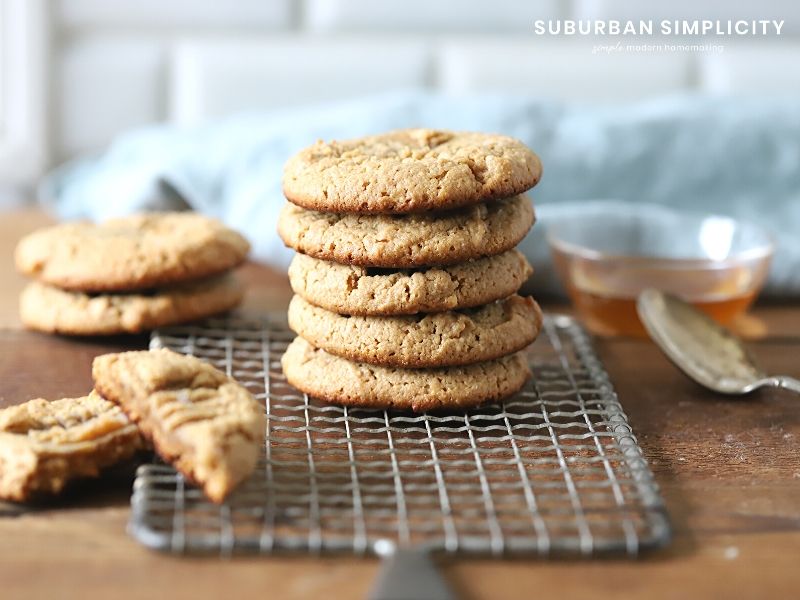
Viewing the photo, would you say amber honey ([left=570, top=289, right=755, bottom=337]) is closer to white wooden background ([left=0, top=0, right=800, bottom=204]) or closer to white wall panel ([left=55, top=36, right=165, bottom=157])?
white wooden background ([left=0, top=0, right=800, bottom=204])

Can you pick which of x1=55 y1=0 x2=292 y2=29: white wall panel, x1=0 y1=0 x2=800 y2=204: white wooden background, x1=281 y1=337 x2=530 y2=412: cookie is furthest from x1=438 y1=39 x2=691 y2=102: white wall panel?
x1=281 y1=337 x2=530 y2=412: cookie

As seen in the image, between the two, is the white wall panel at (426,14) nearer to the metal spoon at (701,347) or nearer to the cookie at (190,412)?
the metal spoon at (701,347)

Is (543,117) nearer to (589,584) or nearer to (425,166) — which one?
(425,166)

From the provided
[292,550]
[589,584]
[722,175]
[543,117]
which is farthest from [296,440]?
[722,175]

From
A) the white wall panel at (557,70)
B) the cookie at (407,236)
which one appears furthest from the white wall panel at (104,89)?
the cookie at (407,236)

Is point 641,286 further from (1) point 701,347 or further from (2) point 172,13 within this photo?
(2) point 172,13

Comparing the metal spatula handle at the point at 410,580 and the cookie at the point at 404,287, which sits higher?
the cookie at the point at 404,287
